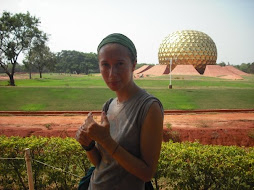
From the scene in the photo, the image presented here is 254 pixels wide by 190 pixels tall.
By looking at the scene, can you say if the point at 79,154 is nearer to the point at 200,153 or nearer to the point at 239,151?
the point at 200,153

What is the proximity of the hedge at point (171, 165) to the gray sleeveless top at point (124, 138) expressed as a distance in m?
2.31

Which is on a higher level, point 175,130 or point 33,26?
point 33,26

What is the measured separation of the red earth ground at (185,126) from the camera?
718 cm

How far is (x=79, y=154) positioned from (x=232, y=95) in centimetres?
1362

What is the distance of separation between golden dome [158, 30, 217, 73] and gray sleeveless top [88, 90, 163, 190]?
37.9 metres

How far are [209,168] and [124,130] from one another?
2633 mm

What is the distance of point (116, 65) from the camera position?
1251mm

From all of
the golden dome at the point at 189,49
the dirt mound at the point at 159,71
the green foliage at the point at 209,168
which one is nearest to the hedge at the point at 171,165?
the green foliage at the point at 209,168

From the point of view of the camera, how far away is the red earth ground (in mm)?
7180

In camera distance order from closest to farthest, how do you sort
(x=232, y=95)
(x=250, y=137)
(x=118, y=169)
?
(x=118, y=169) < (x=250, y=137) < (x=232, y=95)

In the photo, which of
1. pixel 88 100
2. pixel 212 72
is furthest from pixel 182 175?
pixel 212 72

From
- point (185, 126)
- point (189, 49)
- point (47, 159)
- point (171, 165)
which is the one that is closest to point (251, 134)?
point (185, 126)

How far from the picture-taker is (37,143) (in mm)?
3797

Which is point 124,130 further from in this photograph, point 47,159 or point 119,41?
point 47,159
